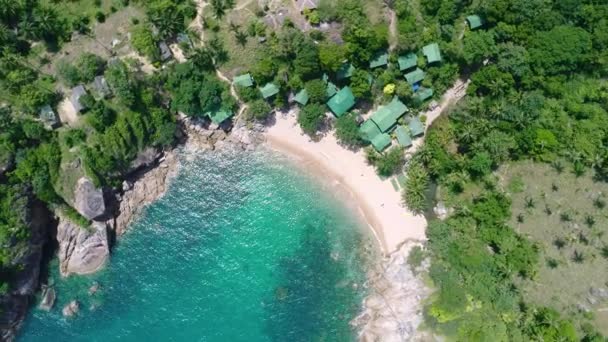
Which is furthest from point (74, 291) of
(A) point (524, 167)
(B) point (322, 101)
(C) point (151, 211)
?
(A) point (524, 167)

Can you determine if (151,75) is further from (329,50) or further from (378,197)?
(378,197)

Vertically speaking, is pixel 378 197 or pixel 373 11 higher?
pixel 373 11

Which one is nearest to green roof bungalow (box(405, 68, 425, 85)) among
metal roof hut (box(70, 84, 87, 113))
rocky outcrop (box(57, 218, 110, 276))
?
metal roof hut (box(70, 84, 87, 113))

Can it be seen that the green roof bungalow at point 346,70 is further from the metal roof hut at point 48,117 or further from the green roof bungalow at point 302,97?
the metal roof hut at point 48,117

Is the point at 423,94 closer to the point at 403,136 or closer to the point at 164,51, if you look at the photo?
the point at 403,136

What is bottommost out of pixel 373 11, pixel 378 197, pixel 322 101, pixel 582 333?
pixel 582 333

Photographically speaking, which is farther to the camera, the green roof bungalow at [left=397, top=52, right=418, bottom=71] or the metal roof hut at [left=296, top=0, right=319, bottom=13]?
the green roof bungalow at [left=397, top=52, right=418, bottom=71]

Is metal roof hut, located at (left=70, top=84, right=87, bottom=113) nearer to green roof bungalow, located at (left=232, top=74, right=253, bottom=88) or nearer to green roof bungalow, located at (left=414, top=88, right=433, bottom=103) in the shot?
green roof bungalow, located at (left=232, top=74, right=253, bottom=88)
